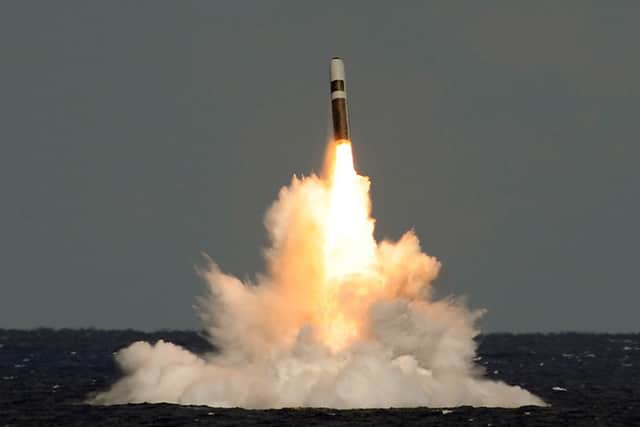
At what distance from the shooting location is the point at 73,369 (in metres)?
102

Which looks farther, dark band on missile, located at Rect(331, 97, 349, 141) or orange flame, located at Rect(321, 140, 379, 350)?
dark band on missile, located at Rect(331, 97, 349, 141)

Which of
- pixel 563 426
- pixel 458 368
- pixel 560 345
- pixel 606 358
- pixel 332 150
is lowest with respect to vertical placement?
pixel 563 426

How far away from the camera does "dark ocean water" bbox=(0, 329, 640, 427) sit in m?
63.5

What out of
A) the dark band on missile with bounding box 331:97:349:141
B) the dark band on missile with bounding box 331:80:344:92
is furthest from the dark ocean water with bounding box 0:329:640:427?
the dark band on missile with bounding box 331:80:344:92

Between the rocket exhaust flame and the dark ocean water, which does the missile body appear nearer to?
the rocket exhaust flame

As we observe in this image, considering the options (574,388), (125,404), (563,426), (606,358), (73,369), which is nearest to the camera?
(563,426)

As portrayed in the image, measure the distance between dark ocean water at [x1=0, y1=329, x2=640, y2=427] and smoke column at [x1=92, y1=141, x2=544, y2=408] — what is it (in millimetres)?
891

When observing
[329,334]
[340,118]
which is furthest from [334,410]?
[340,118]

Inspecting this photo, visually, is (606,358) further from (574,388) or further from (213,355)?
(213,355)

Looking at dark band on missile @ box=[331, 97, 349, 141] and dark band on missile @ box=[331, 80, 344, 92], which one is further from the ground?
dark band on missile @ box=[331, 80, 344, 92]

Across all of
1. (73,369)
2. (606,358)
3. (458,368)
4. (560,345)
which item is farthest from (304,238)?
(560,345)

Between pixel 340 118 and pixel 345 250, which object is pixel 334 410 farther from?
pixel 340 118

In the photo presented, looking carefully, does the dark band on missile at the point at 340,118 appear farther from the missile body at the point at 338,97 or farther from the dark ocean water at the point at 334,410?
the dark ocean water at the point at 334,410

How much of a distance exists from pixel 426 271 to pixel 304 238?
5.65 m
